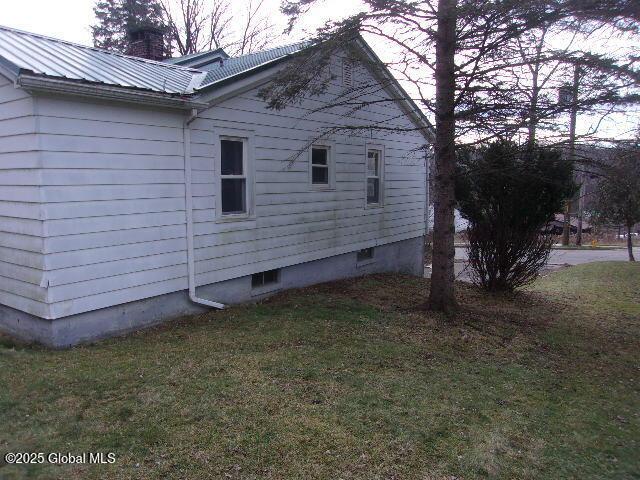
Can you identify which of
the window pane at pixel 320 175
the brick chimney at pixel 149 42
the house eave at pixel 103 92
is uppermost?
the brick chimney at pixel 149 42

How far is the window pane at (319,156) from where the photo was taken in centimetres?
929

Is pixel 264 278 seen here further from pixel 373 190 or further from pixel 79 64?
pixel 79 64

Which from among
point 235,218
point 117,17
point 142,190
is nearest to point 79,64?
point 142,190

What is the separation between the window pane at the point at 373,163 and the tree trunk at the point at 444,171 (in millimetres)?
3647

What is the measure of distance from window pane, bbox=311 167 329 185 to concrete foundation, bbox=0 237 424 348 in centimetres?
148

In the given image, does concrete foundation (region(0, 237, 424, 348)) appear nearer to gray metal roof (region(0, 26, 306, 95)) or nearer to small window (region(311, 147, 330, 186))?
small window (region(311, 147, 330, 186))

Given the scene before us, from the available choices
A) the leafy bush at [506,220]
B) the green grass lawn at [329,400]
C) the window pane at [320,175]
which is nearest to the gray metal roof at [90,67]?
the window pane at [320,175]

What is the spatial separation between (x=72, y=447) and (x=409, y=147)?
10600mm

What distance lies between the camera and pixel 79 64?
5859 mm

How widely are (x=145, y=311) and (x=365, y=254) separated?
19.2 ft

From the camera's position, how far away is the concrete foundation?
217 inches

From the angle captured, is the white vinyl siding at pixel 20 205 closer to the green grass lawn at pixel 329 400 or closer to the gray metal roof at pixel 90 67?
the gray metal roof at pixel 90 67

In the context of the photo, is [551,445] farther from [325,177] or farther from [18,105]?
[325,177]

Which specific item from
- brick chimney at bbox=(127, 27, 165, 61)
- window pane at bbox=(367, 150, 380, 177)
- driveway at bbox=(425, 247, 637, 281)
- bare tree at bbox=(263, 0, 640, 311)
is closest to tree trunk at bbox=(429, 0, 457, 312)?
bare tree at bbox=(263, 0, 640, 311)
